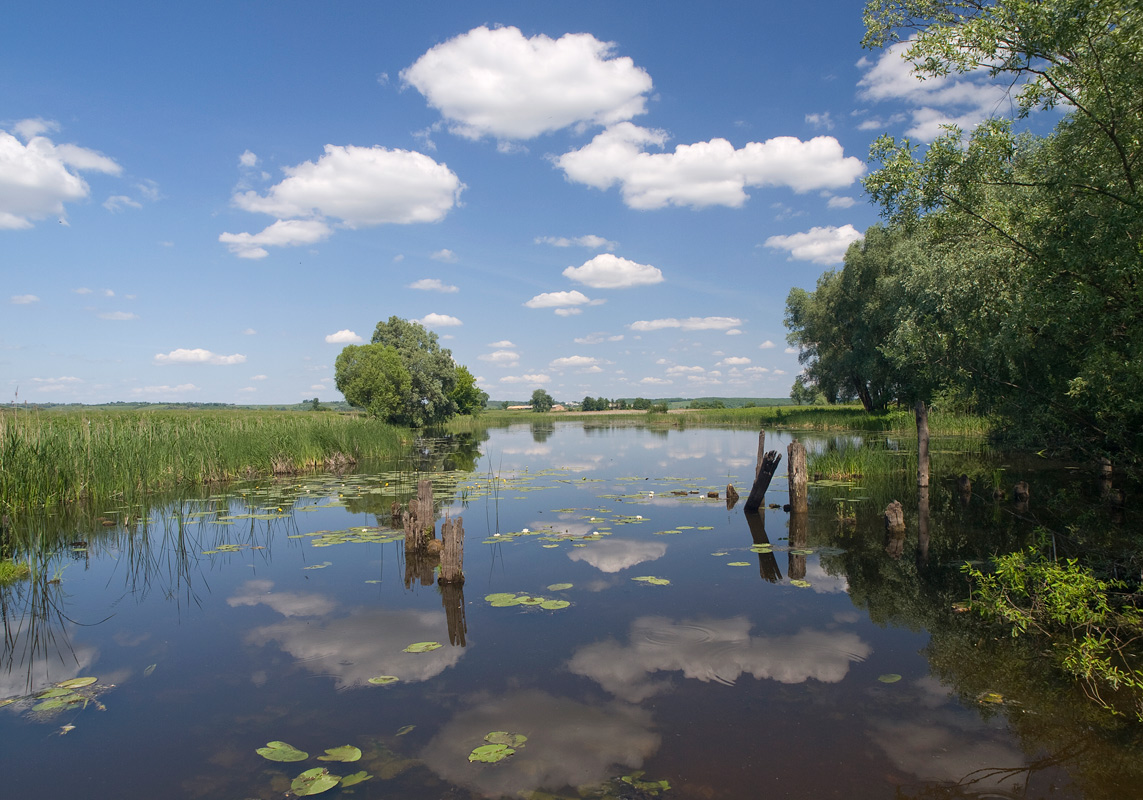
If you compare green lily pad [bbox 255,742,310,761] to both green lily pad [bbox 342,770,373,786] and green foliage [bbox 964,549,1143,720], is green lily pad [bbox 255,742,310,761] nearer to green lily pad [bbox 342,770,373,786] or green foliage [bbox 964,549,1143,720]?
green lily pad [bbox 342,770,373,786]

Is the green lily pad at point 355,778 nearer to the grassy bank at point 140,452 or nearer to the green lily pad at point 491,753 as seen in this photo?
the green lily pad at point 491,753

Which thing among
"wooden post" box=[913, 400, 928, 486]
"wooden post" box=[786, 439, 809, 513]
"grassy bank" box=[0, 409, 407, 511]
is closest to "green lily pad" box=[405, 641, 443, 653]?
"wooden post" box=[786, 439, 809, 513]

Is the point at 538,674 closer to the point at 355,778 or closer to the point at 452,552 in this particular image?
the point at 355,778

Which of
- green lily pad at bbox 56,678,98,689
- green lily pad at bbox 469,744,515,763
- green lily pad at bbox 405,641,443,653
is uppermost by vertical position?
green lily pad at bbox 56,678,98,689

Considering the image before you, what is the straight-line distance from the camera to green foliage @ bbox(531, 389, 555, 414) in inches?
5079

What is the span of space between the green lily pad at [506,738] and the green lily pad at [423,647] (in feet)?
5.88

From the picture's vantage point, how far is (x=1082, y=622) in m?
5.50

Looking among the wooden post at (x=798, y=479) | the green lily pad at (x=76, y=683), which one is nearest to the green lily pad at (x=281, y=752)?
the green lily pad at (x=76, y=683)

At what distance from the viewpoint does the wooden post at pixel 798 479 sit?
12.8 metres

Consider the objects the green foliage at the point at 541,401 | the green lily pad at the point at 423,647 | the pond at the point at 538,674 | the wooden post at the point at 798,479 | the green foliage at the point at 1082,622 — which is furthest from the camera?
the green foliage at the point at 541,401

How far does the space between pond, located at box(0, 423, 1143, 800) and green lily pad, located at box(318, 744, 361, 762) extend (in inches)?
0.8

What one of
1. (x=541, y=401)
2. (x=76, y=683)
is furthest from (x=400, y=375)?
(x=541, y=401)

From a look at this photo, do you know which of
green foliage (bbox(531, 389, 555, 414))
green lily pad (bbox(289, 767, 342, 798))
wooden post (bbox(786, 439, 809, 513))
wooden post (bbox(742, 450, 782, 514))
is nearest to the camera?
green lily pad (bbox(289, 767, 342, 798))

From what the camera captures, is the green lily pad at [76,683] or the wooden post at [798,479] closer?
the green lily pad at [76,683]
